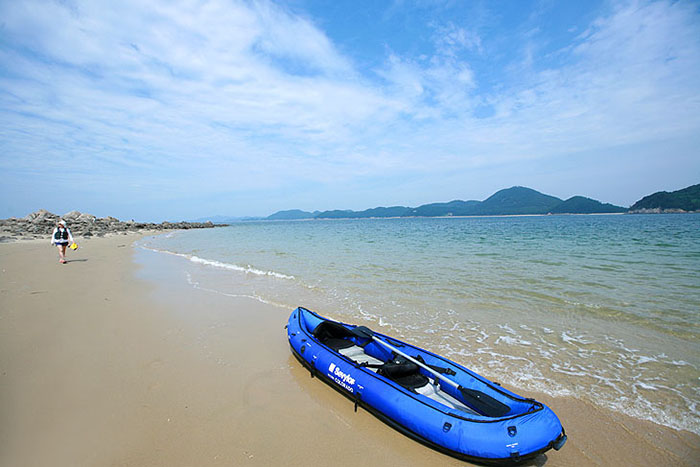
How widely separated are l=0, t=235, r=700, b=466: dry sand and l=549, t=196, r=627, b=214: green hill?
596 ft

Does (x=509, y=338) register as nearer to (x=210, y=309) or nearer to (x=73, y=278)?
(x=210, y=309)

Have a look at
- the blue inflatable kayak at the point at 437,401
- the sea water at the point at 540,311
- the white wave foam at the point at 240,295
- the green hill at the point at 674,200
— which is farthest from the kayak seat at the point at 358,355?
the green hill at the point at 674,200

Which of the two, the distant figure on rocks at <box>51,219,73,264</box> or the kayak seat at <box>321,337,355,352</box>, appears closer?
the kayak seat at <box>321,337,355,352</box>

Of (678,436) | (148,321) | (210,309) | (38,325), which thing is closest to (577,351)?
(678,436)

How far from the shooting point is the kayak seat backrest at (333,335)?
19.0ft

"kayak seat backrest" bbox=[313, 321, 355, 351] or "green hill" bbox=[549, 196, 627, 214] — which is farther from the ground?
"green hill" bbox=[549, 196, 627, 214]

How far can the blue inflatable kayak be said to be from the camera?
9.97 feet

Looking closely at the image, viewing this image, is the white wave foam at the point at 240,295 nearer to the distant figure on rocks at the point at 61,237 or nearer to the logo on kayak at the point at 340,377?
the logo on kayak at the point at 340,377

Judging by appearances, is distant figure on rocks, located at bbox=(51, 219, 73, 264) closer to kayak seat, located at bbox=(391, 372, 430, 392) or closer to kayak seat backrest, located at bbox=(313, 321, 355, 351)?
kayak seat backrest, located at bbox=(313, 321, 355, 351)

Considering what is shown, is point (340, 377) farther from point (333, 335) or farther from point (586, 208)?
point (586, 208)

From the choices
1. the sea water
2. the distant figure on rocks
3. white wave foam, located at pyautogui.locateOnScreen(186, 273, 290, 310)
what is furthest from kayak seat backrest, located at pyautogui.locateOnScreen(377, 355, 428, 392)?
the distant figure on rocks

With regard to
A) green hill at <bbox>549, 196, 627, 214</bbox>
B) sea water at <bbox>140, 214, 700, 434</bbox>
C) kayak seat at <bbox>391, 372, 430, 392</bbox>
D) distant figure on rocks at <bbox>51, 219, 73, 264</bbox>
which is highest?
green hill at <bbox>549, 196, 627, 214</bbox>

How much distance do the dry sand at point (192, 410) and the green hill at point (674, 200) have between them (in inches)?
5659

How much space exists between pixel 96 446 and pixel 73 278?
11449mm
